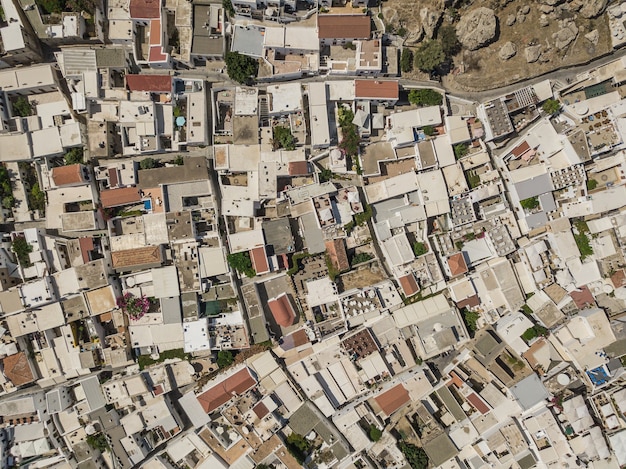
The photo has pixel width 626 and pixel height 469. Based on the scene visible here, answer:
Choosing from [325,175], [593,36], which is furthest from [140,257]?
[593,36]

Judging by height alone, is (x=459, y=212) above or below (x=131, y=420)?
above

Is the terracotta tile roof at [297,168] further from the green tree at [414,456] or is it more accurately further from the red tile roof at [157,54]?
the green tree at [414,456]

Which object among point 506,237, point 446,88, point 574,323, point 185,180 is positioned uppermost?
point 446,88

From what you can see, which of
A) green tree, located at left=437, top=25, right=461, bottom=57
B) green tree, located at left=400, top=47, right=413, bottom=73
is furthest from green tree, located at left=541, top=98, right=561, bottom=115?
green tree, located at left=400, top=47, right=413, bottom=73

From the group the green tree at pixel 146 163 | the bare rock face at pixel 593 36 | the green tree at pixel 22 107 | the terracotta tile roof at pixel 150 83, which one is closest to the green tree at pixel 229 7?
the terracotta tile roof at pixel 150 83

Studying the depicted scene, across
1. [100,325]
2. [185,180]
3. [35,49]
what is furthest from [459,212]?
[35,49]

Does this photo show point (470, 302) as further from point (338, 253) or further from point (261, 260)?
point (261, 260)

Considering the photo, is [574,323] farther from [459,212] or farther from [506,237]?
[459,212]
